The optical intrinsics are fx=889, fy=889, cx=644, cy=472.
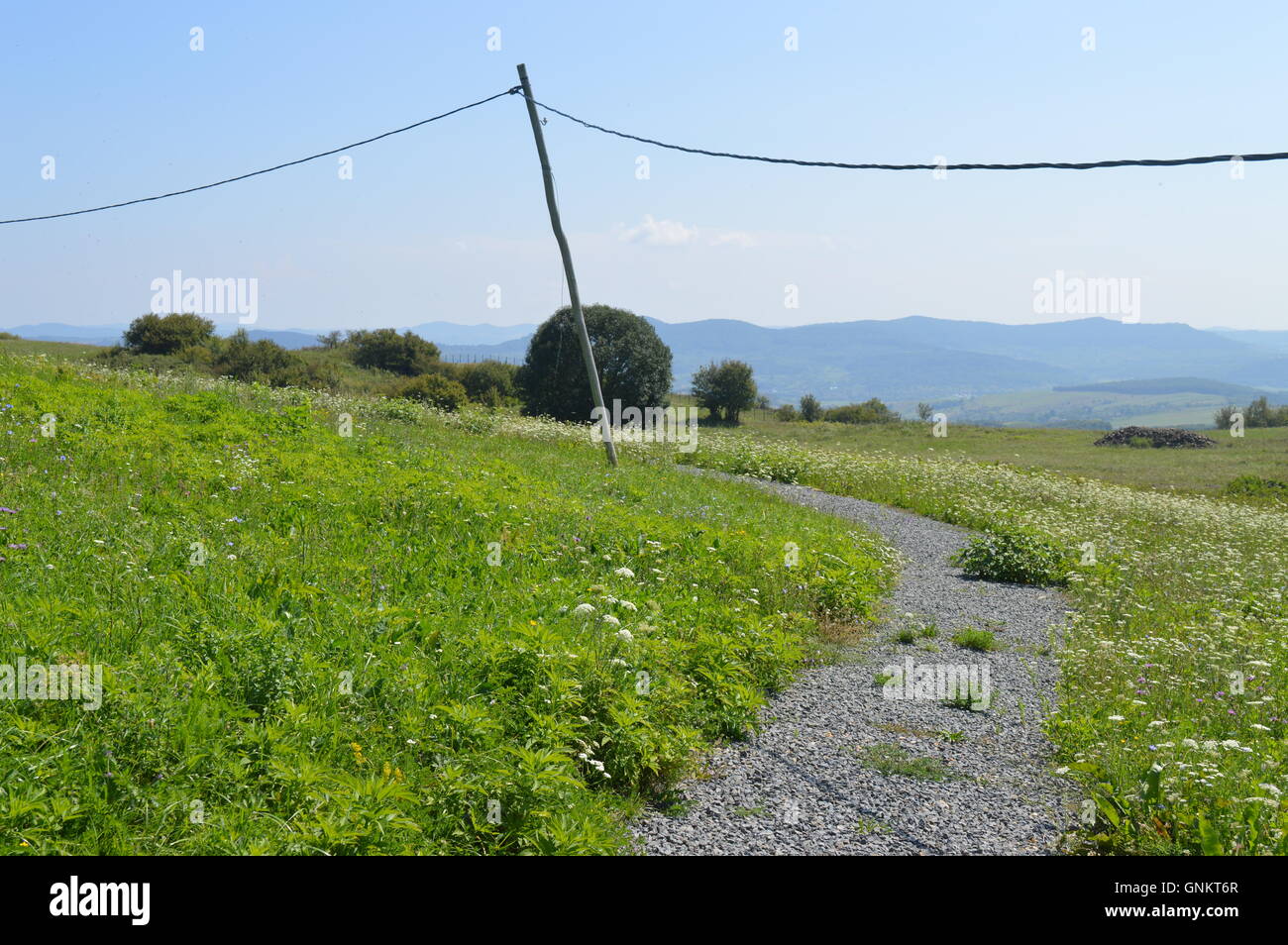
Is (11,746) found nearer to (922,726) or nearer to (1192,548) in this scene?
(922,726)

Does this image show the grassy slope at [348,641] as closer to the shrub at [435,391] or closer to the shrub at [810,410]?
the shrub at [435,391]

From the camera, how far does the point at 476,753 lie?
197 inches

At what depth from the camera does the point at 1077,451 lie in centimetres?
4747

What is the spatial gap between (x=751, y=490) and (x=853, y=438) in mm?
26120

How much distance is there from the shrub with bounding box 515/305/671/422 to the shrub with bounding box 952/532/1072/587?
28261mm

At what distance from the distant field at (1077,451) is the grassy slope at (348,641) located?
88.3 feet

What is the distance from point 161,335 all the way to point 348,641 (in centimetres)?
4505

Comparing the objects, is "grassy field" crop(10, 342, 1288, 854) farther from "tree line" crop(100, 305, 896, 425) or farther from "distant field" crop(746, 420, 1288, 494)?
"tree line" crop(100, 305, 896, 425)

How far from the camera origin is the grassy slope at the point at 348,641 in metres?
4.24

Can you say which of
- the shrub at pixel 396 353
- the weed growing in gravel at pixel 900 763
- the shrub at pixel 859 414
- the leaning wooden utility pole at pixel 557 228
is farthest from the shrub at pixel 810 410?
the weed growing in gravel at pixel 900 763

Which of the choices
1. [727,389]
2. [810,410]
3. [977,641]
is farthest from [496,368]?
[977,641]

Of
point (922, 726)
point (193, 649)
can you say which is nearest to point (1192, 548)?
point (922, 726)

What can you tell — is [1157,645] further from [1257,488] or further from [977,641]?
[1257,488]

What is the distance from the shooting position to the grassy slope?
424cm
